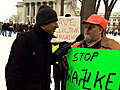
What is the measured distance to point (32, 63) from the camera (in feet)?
5.02

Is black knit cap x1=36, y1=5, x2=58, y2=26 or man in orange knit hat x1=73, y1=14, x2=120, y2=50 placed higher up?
black knit cap x1=36, y1=5, x2=58, y2=26

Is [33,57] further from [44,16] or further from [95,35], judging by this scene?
[95,35]

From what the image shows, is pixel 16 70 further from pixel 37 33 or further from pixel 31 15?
pixel 31 15

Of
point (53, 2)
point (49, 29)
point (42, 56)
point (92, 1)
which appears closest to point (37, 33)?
point (49, 29)

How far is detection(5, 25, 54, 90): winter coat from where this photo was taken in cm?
142

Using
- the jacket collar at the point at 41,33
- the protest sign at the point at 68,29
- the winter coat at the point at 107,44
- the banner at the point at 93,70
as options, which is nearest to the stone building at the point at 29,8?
the protest sign at the point at 68,29

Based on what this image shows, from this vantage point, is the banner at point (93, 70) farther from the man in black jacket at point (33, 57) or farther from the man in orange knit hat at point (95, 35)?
the man in black jacket at point (33, 57)

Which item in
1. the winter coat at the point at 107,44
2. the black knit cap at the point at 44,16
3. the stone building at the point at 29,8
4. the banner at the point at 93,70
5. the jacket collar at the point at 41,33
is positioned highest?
the stone building at the point at 29,8

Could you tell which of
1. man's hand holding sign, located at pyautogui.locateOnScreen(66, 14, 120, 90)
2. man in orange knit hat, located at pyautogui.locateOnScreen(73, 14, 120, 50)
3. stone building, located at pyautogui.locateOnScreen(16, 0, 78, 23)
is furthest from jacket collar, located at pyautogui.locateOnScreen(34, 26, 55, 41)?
stone building, located at pyautogui.locateOnScreen(16, 0, 78, 23)

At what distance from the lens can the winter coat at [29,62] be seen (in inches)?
56.0

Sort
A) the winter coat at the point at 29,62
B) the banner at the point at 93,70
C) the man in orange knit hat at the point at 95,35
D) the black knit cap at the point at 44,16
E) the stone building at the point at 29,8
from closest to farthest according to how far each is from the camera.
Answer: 1. the winter coat at the point at 29,62
2. the black knit cap at the point at 44,16
3. the banner at the point at 93,70
4. the man in orange knit hat at the point at 95,35
5. the stone building at the point at 29,8

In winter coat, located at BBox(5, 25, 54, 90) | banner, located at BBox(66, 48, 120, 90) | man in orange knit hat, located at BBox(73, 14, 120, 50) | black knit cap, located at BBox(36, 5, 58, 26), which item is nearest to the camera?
winter coat, located at BBox(5, 25, 54, 90)

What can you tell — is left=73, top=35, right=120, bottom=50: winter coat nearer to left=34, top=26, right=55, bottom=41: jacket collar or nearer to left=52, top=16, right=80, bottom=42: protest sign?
left=34, top=26, right=55, bottom=41: jacket collar

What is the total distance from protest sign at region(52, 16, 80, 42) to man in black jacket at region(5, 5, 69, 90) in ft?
6.31
